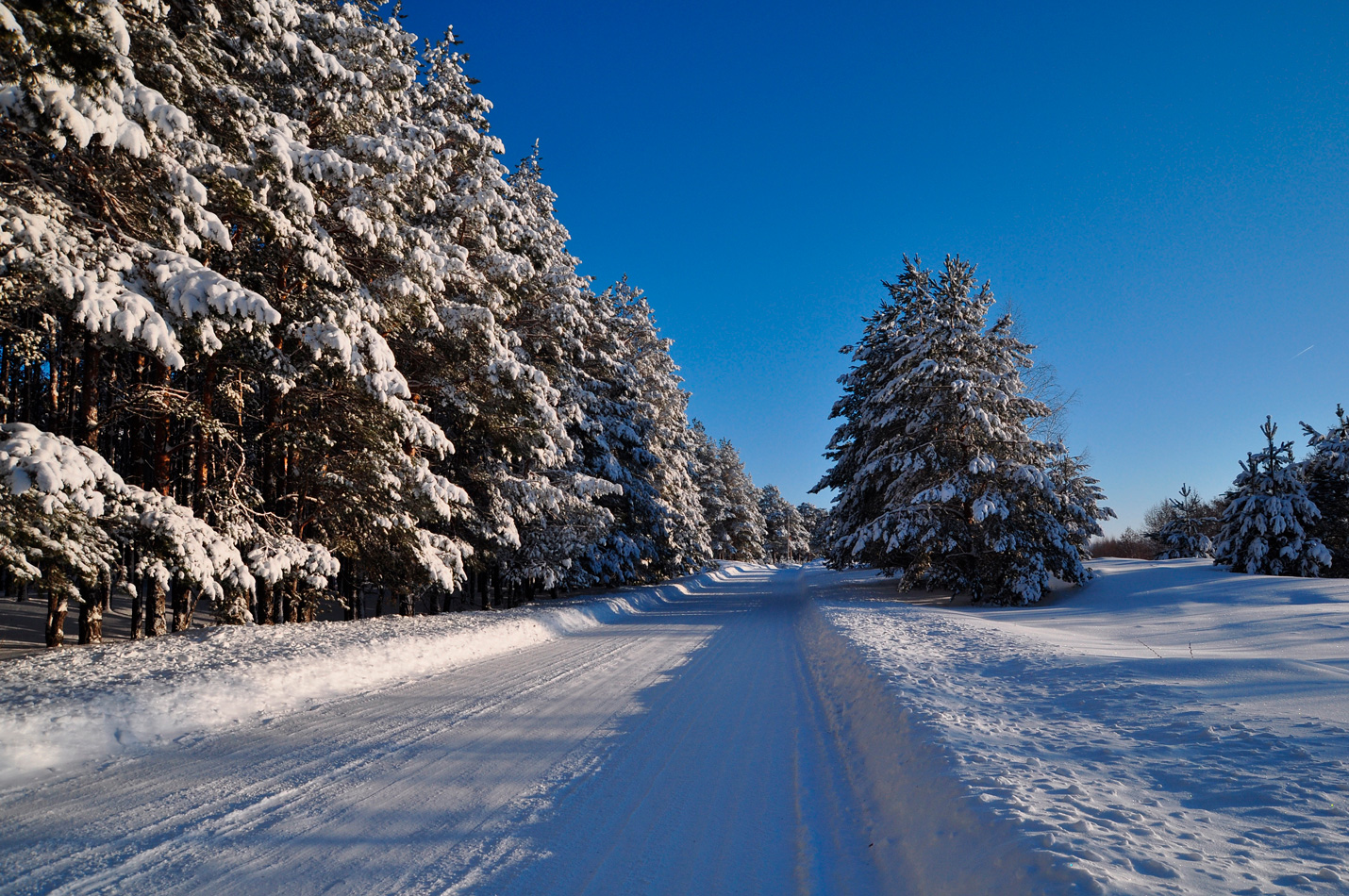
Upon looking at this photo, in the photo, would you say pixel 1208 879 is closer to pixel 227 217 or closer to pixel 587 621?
pixel 227 217

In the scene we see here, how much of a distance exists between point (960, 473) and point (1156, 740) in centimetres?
1471

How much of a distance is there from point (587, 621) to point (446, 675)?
7.40 meters

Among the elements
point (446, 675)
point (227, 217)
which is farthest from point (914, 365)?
point (227, 217)

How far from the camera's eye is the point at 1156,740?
448cm

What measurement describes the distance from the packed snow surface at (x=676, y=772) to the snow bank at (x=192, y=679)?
1.4 inches

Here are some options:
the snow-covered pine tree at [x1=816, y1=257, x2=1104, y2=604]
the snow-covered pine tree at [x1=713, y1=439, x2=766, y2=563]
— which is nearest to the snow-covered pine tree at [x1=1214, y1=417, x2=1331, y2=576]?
the snow-covered pine tree at [x1=816, y1=257, x2=1104, y2=604]

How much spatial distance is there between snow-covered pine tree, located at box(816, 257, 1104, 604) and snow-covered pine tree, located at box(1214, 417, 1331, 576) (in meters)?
4.40

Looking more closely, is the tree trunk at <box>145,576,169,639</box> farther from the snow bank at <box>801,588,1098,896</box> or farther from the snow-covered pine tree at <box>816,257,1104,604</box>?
the snow-covered pine tree at <box>816,257,1104,604</box>

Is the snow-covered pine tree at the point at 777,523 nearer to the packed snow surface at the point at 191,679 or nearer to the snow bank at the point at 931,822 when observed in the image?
the packed snow surface at the point at 191,679

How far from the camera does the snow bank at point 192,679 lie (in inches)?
197

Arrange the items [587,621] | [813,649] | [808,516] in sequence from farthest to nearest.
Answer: [808,516] < [587,621] < [813,649]

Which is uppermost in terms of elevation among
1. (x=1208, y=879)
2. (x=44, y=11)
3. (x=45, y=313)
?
(x=44, y=11)

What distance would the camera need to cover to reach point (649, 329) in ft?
93.4

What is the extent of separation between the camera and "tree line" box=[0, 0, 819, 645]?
6.13 meters
